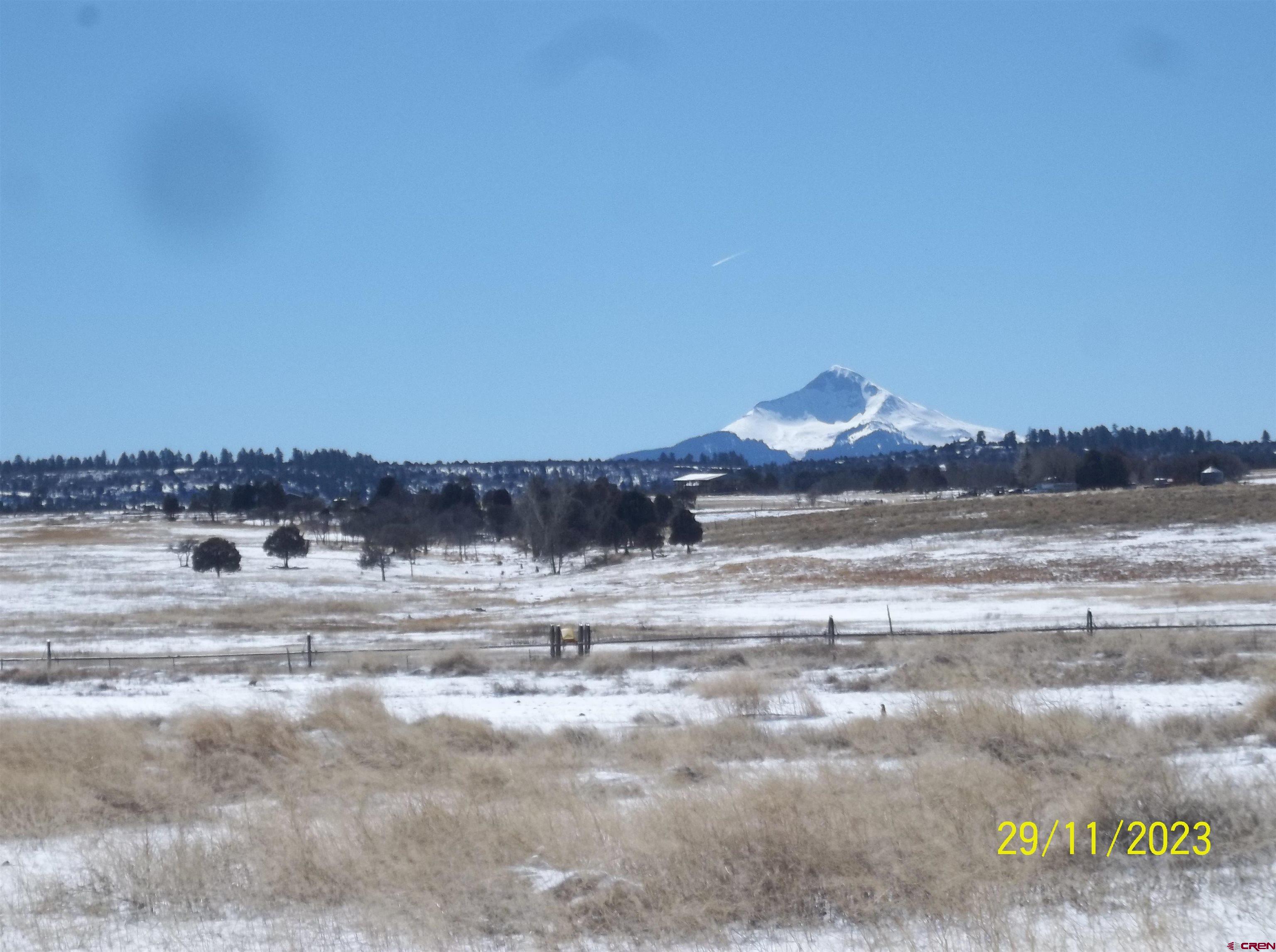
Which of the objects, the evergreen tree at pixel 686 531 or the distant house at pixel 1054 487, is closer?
the evergreen tree at pixel 686 531

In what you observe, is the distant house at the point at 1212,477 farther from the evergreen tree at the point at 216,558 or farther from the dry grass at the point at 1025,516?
the evergreen tree at the point at 216,558

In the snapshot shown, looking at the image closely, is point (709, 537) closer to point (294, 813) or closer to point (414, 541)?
point (414, 541)

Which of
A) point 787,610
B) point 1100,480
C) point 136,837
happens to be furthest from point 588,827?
point 1100,480

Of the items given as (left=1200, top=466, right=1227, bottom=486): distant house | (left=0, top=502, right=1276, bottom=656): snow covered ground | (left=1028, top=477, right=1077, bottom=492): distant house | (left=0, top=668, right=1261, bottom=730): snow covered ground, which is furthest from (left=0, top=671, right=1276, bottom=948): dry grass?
(left=1200, top=466, right=1227, bottom=486): distant house

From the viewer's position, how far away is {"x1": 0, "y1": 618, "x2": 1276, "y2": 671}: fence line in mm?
25594

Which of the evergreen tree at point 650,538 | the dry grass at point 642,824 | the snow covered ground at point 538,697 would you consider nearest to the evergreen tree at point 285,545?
the evergreen tree at point 650,538

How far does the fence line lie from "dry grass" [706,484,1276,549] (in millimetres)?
41730

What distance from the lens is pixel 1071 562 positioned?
55.1 metres

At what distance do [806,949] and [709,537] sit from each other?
83.4 metres
